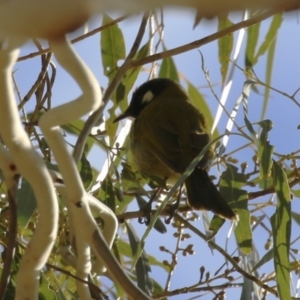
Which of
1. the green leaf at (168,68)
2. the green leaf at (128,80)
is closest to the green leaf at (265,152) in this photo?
the green leaf at (128,80)

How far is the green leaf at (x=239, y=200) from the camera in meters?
2.04

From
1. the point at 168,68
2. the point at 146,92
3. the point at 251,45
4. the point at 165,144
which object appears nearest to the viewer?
the point at 251,45

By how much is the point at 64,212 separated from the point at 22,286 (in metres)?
1.09

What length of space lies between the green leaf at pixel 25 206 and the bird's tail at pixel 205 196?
2.39ft

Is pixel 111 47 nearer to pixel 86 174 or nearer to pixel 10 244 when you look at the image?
pixel 86 174

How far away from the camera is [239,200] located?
2.16m

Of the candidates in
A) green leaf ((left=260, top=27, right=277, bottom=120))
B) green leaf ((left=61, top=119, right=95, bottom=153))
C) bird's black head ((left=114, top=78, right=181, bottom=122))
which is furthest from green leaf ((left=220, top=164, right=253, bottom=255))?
bird's black head ((left=114, top=78, right=181, bottom=122))

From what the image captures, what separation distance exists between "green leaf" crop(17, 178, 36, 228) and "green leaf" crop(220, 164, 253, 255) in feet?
2.27

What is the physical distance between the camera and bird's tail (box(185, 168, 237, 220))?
221cm

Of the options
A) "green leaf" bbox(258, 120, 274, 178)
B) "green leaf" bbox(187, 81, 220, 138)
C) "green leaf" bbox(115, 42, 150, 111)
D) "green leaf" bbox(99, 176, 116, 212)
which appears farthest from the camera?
"green leaf" bbox(187, 81, 220, 138)

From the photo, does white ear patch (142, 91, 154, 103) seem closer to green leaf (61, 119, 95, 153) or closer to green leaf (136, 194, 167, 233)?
green leaf (61, 119, 95, 153)

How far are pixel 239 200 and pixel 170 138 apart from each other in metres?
1.01

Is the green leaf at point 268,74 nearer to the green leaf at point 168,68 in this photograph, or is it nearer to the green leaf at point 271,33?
the green leaf at point 271,33

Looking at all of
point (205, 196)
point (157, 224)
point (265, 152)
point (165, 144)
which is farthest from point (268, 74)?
point (165, 144)
